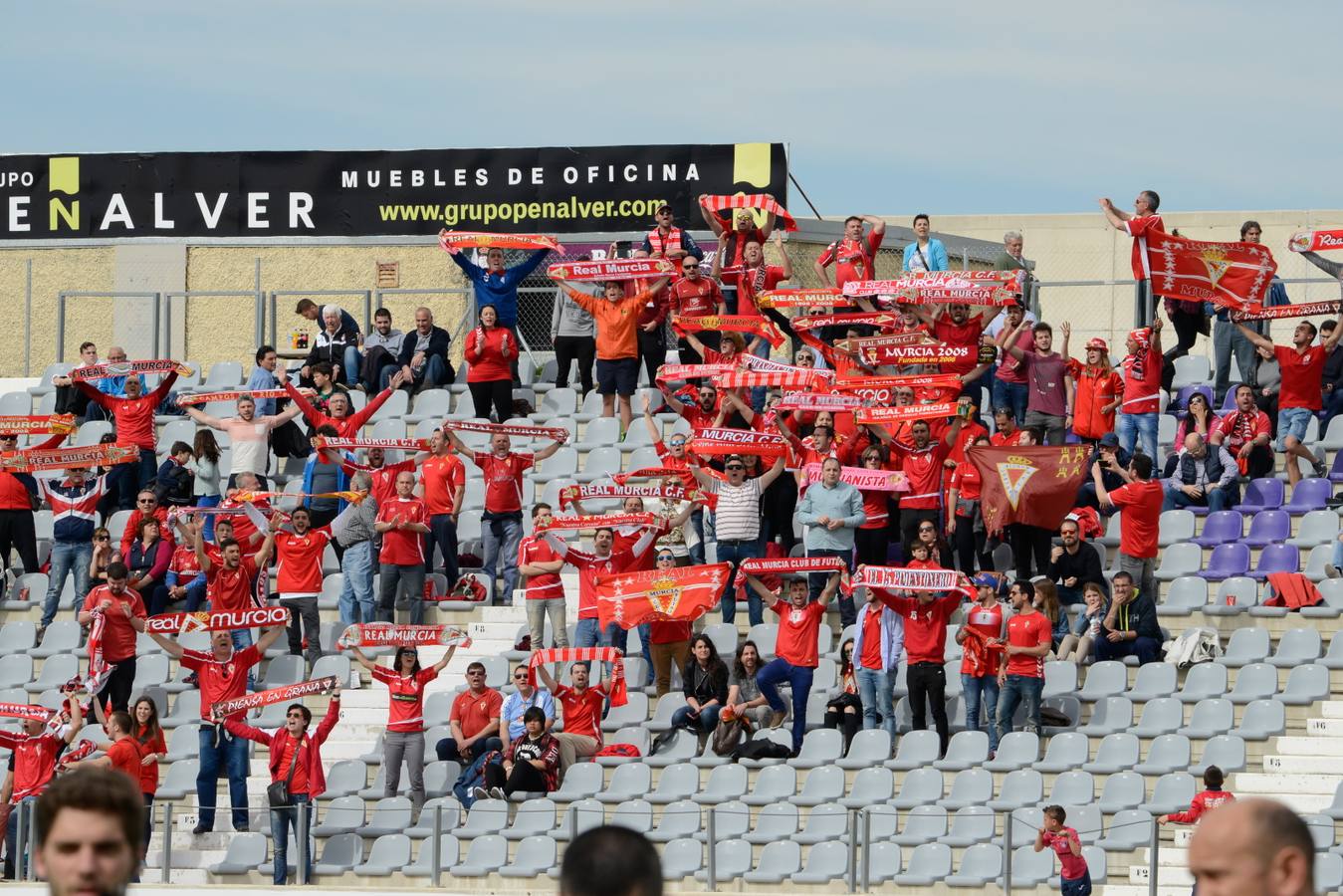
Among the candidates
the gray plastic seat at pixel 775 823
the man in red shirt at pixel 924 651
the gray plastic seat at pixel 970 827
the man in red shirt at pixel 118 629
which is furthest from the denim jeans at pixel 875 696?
the man in red shirt at pixel 118 629

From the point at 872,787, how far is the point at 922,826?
0.77m

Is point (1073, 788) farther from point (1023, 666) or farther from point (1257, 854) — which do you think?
point (1257, 854)

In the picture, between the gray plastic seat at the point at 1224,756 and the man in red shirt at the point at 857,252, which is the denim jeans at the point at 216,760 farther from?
the man in red shirt at the point at 857,252

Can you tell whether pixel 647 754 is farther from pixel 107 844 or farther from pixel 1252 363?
pixel 107 844

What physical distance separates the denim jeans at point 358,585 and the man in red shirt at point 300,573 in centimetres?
23

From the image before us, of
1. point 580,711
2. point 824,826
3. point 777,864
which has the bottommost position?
point 777,864

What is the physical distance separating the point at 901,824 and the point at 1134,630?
292cm

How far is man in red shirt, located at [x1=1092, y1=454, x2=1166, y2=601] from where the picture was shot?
59.8 ft

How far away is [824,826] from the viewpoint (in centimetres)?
1573

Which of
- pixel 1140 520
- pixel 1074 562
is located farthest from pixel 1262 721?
pixel 1140 520

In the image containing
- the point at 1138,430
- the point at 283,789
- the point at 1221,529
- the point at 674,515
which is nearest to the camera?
the point at 283,789

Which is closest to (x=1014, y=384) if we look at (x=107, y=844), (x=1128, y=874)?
(x=1128, y=874)

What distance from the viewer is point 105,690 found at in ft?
61.6

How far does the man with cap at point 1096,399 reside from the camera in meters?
20.3
